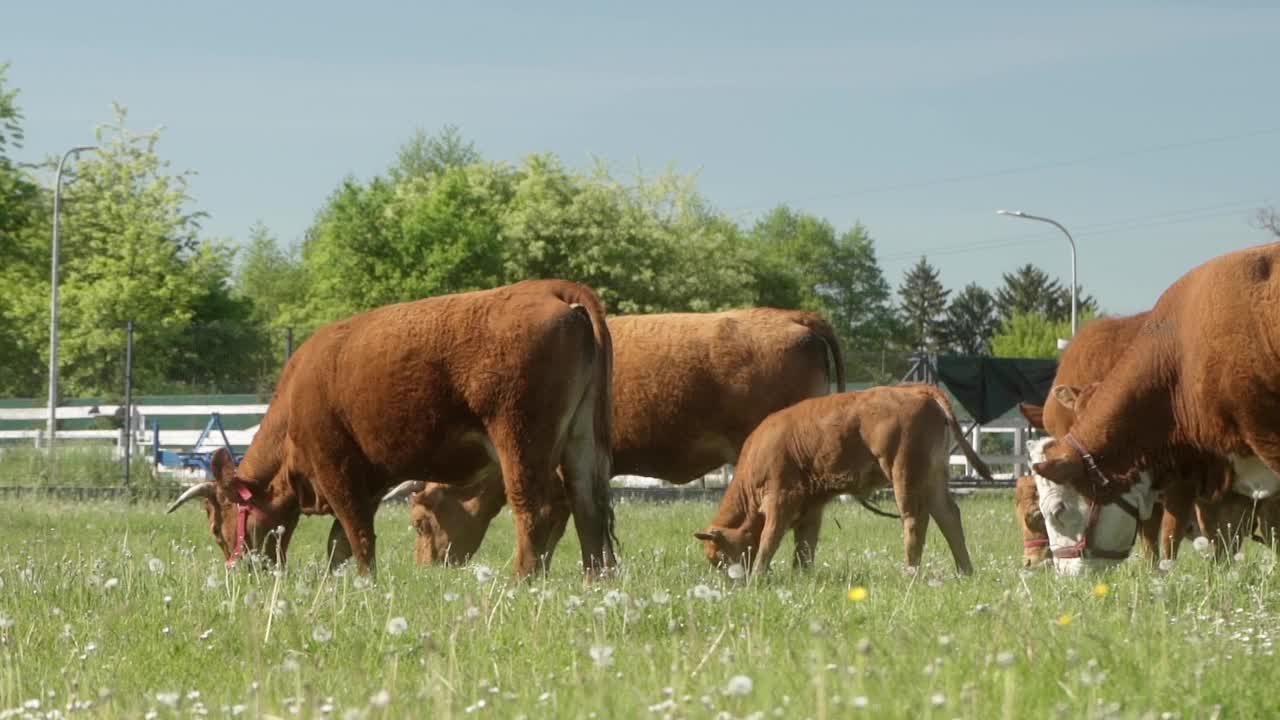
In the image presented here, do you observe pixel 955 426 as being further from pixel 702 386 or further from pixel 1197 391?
pixel 1197 391

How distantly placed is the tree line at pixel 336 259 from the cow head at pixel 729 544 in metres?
20.0

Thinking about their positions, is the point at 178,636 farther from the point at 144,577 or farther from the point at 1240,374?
the point at 1240,374

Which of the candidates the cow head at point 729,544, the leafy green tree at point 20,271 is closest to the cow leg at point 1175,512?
the cow head at point 729,544

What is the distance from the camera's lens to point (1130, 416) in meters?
9.34

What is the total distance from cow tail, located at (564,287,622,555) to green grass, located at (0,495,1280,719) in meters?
0.56

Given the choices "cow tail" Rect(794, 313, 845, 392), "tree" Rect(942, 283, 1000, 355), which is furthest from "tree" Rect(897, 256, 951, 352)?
"cow tail" Rect(794, 313, 845, 392)

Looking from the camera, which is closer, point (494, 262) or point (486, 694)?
point (486, 694)

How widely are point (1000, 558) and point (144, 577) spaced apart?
6.59 metres

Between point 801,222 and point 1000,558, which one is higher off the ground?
point 801,222

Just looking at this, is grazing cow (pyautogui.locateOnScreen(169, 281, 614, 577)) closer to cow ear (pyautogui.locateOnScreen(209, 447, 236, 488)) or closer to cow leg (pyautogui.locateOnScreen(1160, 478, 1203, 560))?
cow ear (pyautogui.locateOnScreen(209, 447, 236, 488))

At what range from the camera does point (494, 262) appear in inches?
2527

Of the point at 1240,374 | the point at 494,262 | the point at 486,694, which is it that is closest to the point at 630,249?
the point at 494,262

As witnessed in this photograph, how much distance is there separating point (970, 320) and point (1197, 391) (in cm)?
14410

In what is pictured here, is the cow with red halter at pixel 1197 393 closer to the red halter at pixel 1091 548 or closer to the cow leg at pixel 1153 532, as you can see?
the red halter at pixel 1091 548
